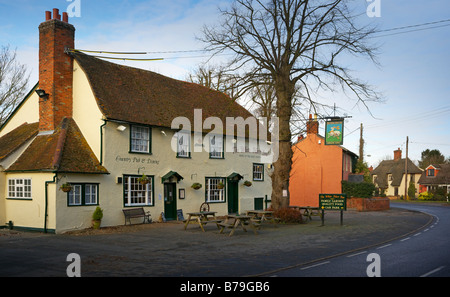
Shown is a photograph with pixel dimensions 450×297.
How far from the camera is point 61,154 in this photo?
1833 centimetres

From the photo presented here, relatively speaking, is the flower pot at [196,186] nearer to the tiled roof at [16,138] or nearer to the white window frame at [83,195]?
the white window frame at [83,195]

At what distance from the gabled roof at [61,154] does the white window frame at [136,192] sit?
180 cm

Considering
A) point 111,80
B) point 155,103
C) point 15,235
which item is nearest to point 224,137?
point 155,103

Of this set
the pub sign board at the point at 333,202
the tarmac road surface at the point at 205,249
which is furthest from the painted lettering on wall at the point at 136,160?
the pub sign board at the point at 333,202

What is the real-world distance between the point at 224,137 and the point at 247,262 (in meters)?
15.8

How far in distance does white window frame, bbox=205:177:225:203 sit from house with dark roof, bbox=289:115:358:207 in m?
14.9

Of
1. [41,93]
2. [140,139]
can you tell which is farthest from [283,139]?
[41,93]

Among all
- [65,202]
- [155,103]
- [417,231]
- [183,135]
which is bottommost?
[417,231]

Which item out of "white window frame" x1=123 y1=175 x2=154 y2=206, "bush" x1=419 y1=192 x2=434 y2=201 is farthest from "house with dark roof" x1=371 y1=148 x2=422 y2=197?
"white window frame" x1=123 y1=175 x2=154 y2=206

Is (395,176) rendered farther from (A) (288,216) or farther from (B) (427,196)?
(A) (288,216)

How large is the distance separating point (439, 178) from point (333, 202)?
2015 inches

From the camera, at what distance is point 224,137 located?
86.7 ft

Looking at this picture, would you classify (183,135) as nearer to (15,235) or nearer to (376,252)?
(15,235)

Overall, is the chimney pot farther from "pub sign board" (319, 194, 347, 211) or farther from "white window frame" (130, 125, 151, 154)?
"pub sign board" (319, 194, 347, 211)
